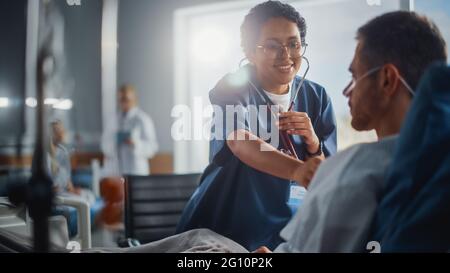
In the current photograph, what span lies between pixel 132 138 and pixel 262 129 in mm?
324

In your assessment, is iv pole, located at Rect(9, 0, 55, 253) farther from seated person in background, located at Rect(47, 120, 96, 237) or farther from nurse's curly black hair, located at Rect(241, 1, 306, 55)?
nurse's curly black hair, located at Rect(241, 1, 306, 55)

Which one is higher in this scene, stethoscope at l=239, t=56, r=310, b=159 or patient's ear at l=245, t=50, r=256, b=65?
patient's ear at l=245, t=50, r=256, b=65

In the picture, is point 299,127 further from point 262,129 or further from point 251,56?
point 251,56

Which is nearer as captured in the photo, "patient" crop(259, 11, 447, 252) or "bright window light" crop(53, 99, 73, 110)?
"patient" crop(259, 11, 447, 252)

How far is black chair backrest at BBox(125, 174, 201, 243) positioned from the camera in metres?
1.67

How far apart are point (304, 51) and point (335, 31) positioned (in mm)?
85

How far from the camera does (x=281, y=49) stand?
1101 millimetres

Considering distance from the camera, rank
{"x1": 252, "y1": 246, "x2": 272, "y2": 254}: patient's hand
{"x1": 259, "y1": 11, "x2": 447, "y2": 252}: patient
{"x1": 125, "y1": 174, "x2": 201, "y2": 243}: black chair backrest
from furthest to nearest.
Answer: {"x1": 125, "y1": 174, "x2": 201, "y2": 243}: black chair backrest < {"x1": 252, "y1": 246, "x2": 272, "y2": 254}: patient's hand < {"x1": 259, "y1": 11, "x2": 447, "y2": 252}: patient

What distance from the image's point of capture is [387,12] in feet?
3.17

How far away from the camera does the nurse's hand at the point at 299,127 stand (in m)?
Answer: 1.08

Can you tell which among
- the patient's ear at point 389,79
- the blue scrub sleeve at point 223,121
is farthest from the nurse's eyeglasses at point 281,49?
the patient's ear at point 389,79

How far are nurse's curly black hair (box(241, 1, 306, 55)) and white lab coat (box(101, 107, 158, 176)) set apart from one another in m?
0.31

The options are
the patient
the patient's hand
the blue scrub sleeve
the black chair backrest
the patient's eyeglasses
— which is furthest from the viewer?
the black chair backrest

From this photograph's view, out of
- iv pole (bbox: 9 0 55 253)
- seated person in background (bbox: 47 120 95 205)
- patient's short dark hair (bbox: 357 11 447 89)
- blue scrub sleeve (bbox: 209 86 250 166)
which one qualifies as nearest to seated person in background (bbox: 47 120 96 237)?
seated person in background (bbox: 47 120 95 205)
